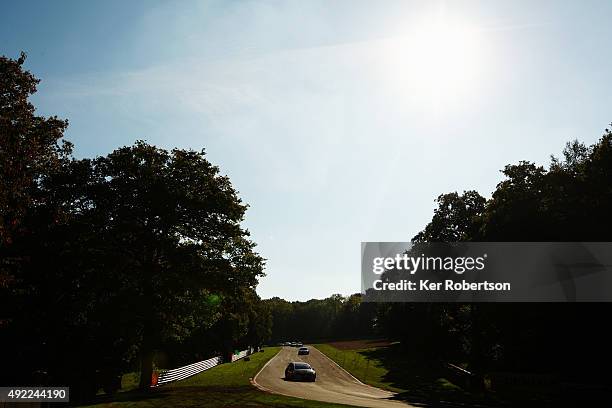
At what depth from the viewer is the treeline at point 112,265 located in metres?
29.8

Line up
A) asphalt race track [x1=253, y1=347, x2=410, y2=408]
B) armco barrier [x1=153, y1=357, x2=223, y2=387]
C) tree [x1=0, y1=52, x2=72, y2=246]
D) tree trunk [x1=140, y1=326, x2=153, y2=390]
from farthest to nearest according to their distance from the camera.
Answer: armco barrier [x1=153, y1=357, x2=223, y2=387] → tree trunk [x1=140, y1=326, x2=153, y2=390] → asphalt race track [x1=253, y1=347, x2=410, y2=408] → tree [x1=0, y1=52, x2=72, y2=246]

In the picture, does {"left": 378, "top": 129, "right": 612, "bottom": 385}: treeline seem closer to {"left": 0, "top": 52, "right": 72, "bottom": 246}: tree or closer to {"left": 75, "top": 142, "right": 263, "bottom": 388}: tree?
{"left": 75, "top": 142, "right": 263, "bottom": 388}: tree

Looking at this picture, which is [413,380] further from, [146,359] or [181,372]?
[146,359]

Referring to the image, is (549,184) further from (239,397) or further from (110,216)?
(110,216)

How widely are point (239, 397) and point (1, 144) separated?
16.9m

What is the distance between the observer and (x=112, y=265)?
30.4 m

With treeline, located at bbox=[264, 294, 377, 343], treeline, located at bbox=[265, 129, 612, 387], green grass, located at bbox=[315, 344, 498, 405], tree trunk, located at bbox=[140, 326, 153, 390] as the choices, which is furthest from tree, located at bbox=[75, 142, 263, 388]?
treeline, located at bbox=[264, 294, 377, 343]

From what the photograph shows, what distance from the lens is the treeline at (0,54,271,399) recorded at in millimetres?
29750

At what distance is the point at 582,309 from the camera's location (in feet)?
93.1

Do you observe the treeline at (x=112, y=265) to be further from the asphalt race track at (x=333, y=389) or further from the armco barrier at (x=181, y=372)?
the asphalt race track at (x=333, y=389)

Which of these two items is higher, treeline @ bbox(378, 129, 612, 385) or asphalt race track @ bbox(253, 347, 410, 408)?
treeline @ bbox(378, 129, 612, 385)

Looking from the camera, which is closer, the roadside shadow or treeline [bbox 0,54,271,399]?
the roadside shadow

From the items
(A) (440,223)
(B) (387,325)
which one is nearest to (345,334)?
(B) (387,325)

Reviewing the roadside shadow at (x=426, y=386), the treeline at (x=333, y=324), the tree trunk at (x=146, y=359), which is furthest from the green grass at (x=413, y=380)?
the treeline at (x=333, y=324)
